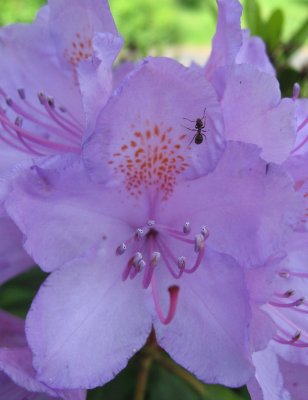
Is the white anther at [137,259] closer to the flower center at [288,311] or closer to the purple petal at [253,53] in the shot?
the flower center at [288,311]

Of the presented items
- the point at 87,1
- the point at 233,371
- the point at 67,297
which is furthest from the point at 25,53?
the point at 233,371

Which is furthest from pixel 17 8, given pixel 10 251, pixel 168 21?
pixel 10 251

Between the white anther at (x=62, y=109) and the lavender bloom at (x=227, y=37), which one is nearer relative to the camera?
the lavender bloom at (x=227, y=37)

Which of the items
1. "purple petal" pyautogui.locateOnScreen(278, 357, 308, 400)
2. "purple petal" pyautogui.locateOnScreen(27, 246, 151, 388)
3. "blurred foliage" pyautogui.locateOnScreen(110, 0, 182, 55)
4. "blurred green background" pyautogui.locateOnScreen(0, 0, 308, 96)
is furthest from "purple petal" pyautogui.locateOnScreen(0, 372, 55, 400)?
"blurred foliage" pyautogui.locateOnScreen(110, 0, 182, 55)

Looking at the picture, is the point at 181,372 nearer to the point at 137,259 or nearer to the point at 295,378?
the point at 295,378

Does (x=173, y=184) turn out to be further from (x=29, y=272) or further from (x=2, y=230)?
(x=29, y=272)

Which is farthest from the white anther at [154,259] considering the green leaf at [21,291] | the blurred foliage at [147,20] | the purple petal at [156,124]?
the blurred foliage at [147,20]

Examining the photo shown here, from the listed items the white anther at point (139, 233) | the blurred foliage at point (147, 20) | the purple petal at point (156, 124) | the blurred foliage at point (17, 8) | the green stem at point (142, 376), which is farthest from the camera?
the blurred foliage at point (147, 20)
